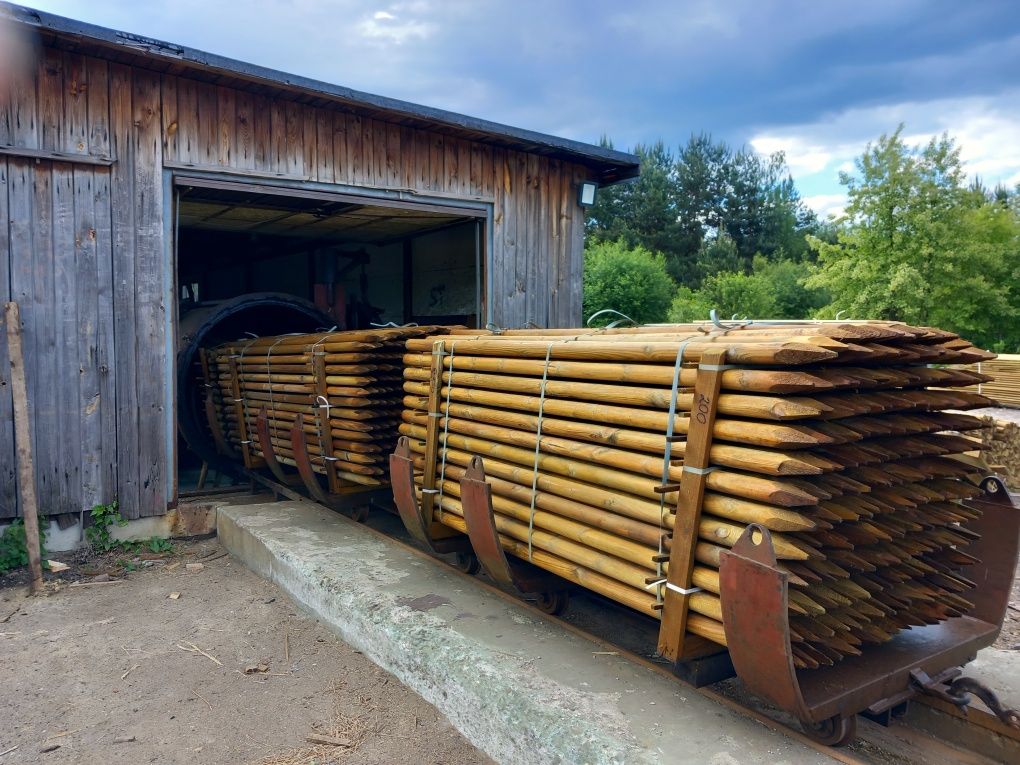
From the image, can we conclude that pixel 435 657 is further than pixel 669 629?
Yes

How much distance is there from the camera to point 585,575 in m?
3.98

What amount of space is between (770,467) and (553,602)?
226cm

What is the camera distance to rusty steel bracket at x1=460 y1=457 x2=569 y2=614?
4.46m

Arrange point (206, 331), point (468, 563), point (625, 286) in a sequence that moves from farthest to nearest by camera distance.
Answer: point (625, 286) < point (206, 331) < point (468, 563)

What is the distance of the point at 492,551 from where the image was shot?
4.53 m

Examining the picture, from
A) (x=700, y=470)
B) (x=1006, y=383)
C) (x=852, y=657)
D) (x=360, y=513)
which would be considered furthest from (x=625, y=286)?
(x=700, y=470)

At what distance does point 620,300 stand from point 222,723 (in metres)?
31.0

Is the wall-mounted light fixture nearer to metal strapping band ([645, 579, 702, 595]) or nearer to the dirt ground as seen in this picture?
the dirt ground

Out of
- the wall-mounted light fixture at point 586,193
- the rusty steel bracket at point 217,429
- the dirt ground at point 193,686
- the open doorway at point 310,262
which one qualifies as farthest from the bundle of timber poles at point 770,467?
the wall-mounted light fixture at point 586,193

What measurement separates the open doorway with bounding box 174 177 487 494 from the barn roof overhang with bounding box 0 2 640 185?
3.15 feet

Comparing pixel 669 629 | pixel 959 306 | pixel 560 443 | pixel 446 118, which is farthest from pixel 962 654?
pixel 959 306

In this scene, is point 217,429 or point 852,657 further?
point 217,429

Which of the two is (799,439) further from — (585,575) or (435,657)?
(435,657)

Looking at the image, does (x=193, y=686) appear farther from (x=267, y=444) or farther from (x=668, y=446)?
(x=267, y=444)
